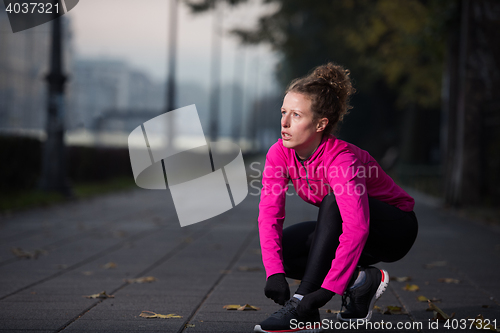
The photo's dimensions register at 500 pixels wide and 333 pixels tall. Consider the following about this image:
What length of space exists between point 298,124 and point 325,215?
485mm

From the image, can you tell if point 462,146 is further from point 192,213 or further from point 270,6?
point 270,6

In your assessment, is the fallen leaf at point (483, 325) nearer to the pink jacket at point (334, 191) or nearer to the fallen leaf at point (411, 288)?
the pink jacket at point (334, 191)

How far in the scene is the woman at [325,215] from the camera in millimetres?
2994

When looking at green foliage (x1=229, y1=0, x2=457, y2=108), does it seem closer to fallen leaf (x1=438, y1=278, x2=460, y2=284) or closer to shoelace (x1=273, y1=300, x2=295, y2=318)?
fallen leaf (x1=438, y1=278, x2=460, y2=284)

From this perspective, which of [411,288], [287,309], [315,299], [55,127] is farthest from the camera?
[55,127]

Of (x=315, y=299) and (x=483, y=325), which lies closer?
(x=315, y=299)

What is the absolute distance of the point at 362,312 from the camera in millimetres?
3389

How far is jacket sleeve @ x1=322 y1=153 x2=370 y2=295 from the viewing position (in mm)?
2963

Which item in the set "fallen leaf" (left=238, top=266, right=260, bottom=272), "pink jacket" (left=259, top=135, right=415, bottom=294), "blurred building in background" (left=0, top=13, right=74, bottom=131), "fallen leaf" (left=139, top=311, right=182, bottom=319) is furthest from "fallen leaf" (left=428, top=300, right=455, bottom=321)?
"blurred building in background" (left=0, top=13, right=74, bottom=131)

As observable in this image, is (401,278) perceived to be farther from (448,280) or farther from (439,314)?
(439,314)

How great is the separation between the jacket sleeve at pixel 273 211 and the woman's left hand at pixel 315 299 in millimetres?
204

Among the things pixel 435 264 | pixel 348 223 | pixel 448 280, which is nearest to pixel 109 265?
pixel 448 280

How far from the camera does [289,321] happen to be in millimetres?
2994

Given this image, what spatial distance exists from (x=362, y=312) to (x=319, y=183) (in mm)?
773
